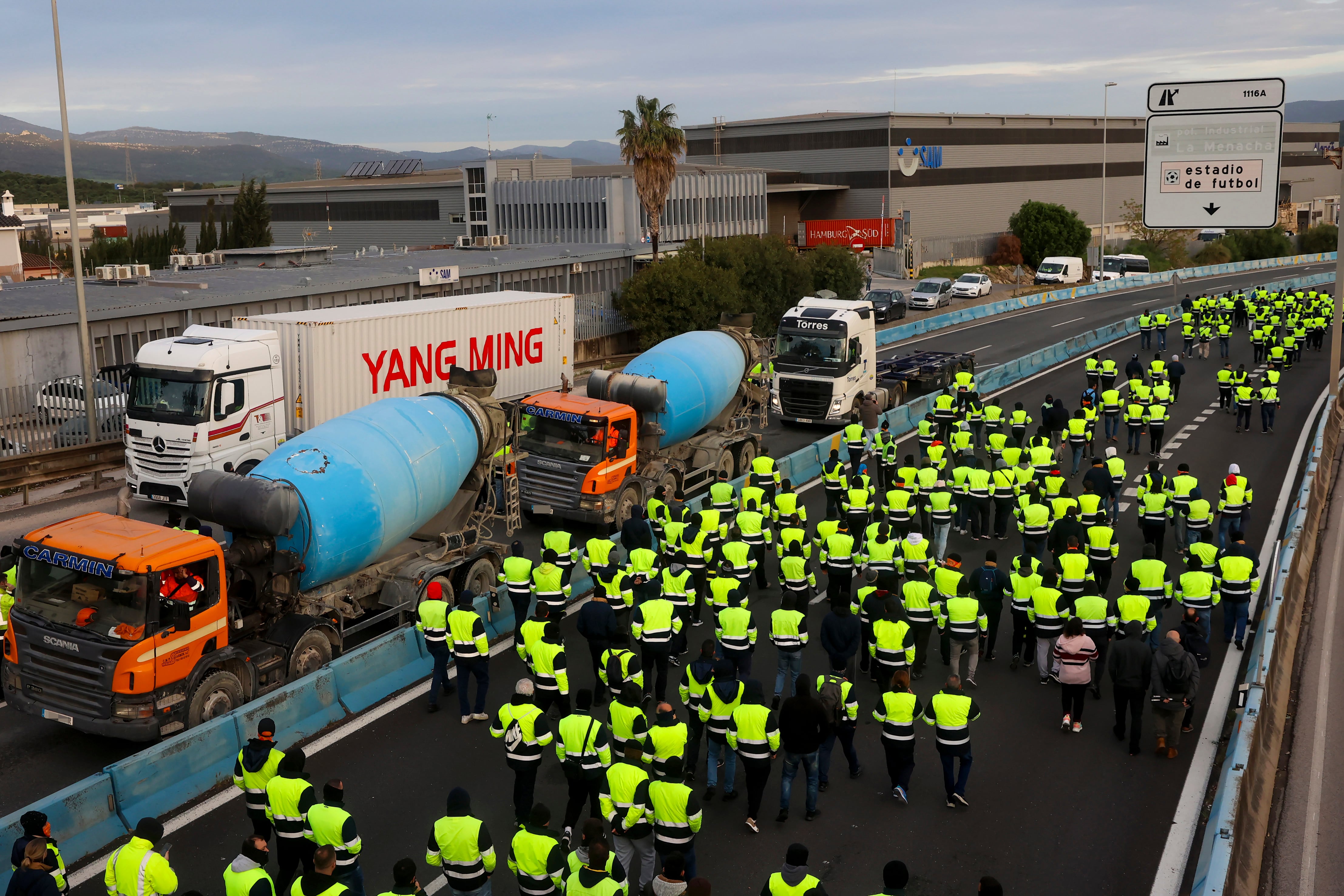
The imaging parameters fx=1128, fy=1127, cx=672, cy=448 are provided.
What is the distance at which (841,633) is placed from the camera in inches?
509

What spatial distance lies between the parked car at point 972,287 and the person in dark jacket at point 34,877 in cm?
5945

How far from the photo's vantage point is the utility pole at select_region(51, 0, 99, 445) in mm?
24922

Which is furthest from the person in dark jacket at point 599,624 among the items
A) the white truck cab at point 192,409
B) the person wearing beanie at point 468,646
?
the white truck cab at point 192,409

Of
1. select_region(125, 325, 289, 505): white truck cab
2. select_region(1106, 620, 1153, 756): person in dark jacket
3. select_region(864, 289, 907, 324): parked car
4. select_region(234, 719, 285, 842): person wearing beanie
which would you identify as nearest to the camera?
select_region(234, 719, 285, 842): person wearing beanie

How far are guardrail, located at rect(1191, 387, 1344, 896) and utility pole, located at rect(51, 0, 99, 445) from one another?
23.4 metres

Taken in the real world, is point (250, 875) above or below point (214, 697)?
above

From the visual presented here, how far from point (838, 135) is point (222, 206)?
1931 inches

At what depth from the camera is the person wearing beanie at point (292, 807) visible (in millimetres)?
9156

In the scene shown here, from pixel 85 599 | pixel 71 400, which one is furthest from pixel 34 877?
pixel 71 400

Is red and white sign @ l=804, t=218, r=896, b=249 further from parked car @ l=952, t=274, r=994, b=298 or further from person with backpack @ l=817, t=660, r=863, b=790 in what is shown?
person with backpack @ l=817, t=660, r=863, b=790

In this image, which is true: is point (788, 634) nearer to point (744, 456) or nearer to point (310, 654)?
point (310, 654)

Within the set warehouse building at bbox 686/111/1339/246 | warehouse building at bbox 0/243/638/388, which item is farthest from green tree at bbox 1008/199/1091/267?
warehouse building at bbox 0/243/638/388

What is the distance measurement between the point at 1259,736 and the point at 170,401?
1783 cm

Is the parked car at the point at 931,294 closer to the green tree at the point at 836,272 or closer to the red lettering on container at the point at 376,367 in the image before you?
the green tree at the point at 836,272
